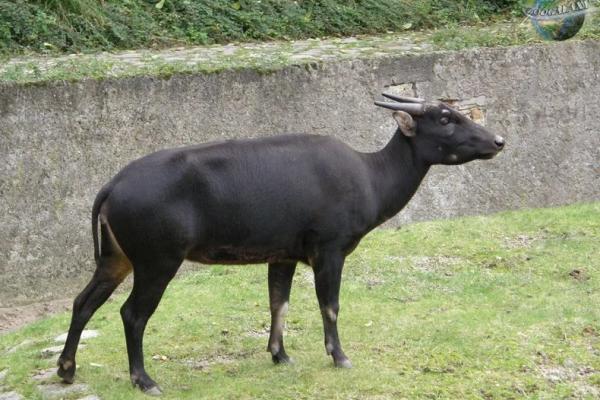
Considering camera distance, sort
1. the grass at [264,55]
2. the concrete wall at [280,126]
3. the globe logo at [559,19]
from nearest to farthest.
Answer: the concrete wall at [280,126]
the grass at [264,55]
the globe logo at [559,19]

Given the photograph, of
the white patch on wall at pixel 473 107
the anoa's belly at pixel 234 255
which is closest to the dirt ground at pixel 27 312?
the anoa's belly at pixel 234 255

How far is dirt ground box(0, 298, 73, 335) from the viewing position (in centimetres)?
991

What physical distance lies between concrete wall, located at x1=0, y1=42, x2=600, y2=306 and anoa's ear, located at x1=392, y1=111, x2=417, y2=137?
11.5 ft

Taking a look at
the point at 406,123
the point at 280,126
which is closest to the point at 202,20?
the point at 280,126

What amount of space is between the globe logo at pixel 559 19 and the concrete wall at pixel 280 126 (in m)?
0.29

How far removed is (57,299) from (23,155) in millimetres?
1285

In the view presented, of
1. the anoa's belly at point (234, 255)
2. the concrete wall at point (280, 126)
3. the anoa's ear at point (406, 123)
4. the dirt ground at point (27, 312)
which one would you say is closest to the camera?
the anoa's belly at point (234, 255)

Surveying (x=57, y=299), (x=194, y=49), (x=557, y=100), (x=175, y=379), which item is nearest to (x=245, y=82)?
(x=194, y=49)

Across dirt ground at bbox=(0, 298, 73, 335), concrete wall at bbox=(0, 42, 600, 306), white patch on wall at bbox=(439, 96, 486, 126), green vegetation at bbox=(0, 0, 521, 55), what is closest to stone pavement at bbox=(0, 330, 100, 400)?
dirt ground at bbox=(0, 298, 73, 335)

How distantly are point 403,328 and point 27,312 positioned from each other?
343cm

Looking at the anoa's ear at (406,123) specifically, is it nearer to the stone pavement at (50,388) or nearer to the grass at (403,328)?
the grass at (403,328)

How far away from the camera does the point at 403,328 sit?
8562 millimetres

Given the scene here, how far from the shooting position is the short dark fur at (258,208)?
7066 millimetres

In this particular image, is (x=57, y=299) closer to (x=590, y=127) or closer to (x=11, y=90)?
(x=11, y=90)
